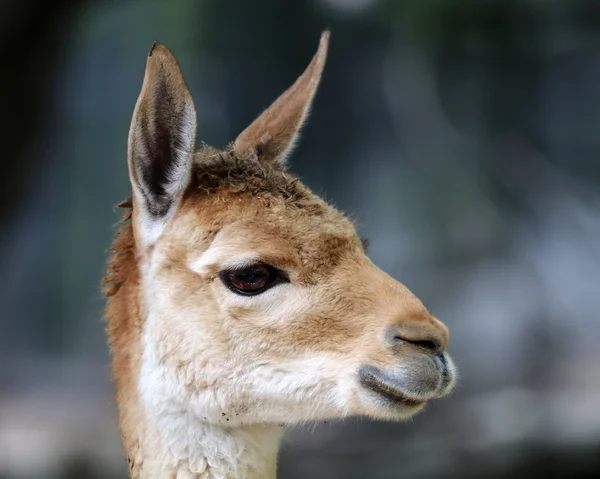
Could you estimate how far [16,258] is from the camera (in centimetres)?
533

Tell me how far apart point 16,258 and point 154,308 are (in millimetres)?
3844

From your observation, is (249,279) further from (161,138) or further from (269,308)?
(161,138)

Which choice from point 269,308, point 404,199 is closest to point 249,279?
point 269,308

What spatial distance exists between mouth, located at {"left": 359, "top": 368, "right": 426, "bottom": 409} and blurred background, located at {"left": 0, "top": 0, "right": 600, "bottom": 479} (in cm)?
343

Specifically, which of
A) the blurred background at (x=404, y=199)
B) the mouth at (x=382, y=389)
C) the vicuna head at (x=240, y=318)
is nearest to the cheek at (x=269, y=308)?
the vicuna head at (x=240, y=318)

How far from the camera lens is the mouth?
1.67 meters

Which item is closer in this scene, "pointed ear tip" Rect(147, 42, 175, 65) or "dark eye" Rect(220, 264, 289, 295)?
"pointed ear tip" Rect(147, 42, 175, 65)

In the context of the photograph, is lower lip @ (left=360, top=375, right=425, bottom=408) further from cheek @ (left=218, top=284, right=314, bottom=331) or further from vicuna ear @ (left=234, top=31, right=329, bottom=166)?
vicuna ear @ (left=234, top=31, right=329, bottom=166)

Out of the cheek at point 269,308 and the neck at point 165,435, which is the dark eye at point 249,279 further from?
the neck at point 165,435

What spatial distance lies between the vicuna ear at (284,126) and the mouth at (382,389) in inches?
25.8

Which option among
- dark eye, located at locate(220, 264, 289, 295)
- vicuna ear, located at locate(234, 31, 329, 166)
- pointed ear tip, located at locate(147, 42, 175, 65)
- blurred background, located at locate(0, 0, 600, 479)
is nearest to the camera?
pointed ear tip, located at locate(147, 42, 175, 65)

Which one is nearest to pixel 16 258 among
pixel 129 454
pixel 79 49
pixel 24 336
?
pixel 24 336

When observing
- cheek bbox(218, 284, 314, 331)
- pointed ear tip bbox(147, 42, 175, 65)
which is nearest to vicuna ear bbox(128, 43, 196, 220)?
pointed ear tip bbox(147, 42, 175, 65)

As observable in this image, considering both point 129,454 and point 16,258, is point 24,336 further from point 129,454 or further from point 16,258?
point 129,454
